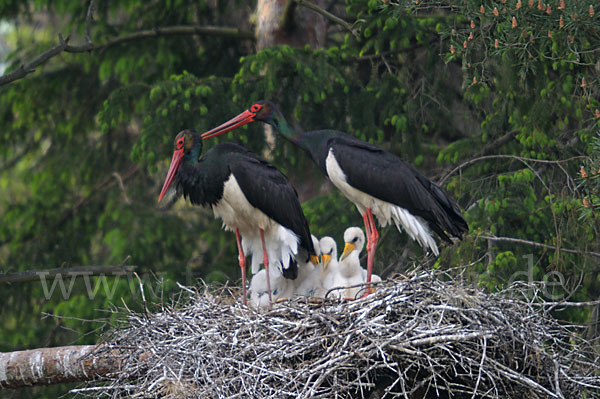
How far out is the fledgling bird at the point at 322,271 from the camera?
22.4 feet

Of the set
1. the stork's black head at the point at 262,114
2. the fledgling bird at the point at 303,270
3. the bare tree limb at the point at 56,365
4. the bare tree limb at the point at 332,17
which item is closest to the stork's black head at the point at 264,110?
the stork's black head at the point at 262,114

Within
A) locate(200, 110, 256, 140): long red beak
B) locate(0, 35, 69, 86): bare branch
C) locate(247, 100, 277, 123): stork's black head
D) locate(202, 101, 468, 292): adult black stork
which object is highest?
locate(0, 35, 69, 86): bare branch

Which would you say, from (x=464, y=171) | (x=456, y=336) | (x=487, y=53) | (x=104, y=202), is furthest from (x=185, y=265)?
(x=456, y=336)

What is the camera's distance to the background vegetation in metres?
6.50

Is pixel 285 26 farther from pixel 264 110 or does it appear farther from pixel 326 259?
pixel 326 259

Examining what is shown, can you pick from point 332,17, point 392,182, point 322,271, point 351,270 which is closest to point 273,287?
point 322,271

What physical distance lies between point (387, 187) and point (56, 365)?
235cm

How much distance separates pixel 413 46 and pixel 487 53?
2434mm

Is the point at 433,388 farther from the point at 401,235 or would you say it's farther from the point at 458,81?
the point at 458,81

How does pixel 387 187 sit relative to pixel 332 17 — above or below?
below

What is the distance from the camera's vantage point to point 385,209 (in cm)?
659

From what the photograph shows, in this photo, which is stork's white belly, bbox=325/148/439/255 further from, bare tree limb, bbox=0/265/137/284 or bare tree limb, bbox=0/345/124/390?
bare tree limb, bbox=0/265/137/284

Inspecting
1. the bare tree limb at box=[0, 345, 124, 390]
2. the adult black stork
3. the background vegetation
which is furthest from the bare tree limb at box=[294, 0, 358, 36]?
the bare tree limb at box=[0, 345, 124, 390]

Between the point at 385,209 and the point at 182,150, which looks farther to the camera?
the point at 182,150
